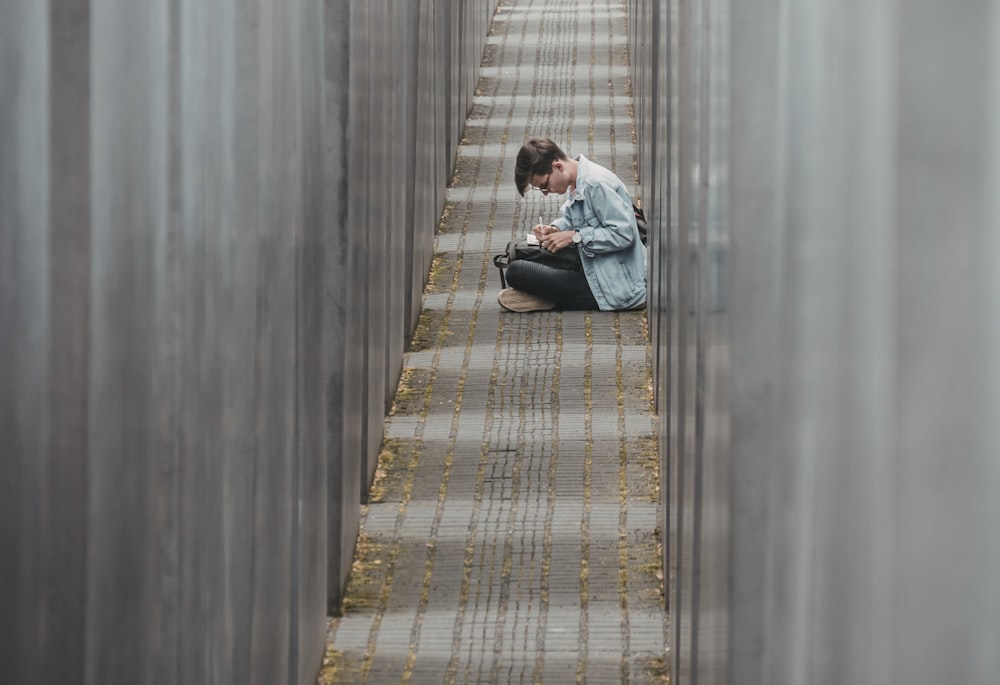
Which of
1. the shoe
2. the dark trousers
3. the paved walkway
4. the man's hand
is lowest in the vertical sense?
the paved walkway

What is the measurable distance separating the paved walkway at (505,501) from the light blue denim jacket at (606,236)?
17cm

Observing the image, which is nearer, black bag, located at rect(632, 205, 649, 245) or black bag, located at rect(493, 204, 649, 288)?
black bag, located at rect(493, 204, 649, 288)

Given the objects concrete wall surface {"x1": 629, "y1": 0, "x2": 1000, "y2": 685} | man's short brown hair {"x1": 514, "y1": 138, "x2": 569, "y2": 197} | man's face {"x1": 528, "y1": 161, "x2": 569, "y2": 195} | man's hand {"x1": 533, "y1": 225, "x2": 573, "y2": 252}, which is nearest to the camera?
concrete wall surface {"x1": 629, "y1": 0, "x2": 1000, "y2": 685}

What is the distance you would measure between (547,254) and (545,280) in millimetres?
147

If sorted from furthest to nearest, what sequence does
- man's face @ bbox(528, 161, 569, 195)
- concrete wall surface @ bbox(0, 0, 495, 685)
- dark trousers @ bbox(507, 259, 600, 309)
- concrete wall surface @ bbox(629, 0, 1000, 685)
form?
dark trousers @ bbox(507, 259, 600, 309) → man's face @ bbox(528, 161, 569, 195) → concrete wall surface @ bbox(0, 0, 495, 685) → concrete wall surface @ bbox(629, 0, 1000, 685)

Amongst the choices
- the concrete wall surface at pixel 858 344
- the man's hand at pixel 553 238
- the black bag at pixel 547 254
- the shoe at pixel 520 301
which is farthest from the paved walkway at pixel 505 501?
the concrete wall surface at pixel 858 344

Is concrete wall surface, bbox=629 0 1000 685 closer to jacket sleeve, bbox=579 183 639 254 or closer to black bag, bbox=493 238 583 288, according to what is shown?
jacket sleeve, bbox=579 183 639 254

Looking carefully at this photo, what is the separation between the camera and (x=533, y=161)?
7738 millimetres

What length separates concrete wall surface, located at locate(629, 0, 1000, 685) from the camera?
1606 mm

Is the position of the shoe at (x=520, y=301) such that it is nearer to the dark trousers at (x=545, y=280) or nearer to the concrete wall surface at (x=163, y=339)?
the dark trousers at (x=545, y=280)

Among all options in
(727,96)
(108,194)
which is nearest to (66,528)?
(108,194)

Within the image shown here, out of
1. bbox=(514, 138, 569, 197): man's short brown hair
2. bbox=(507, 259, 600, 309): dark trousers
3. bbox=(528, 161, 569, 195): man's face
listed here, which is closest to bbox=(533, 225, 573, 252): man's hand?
bbox=(507, 259, 600, 309): dark trousers

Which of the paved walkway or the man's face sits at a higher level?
the man's face

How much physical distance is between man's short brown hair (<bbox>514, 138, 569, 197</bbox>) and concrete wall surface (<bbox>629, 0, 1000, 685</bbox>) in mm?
4875
